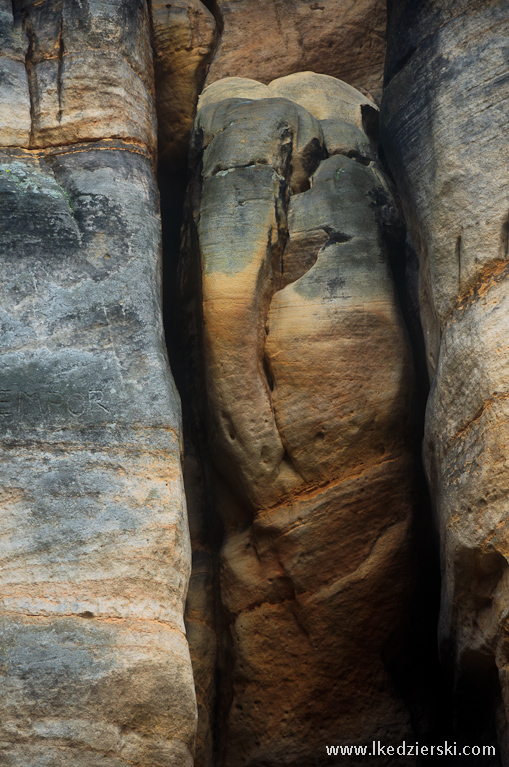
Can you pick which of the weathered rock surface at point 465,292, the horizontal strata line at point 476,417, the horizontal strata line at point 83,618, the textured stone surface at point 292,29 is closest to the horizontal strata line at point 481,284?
the weathered rock surface at point 465,292

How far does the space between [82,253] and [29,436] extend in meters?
1.62

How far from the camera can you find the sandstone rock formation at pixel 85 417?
5.82m

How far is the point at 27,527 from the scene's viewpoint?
20.5 feet

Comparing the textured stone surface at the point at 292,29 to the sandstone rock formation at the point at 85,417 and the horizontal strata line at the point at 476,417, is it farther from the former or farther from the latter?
Result: the horizontal strata line at the point at 476,417

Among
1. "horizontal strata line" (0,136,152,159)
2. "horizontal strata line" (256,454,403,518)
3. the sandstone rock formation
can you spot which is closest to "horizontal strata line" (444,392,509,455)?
"horizontal strata line" (256,454,403,518)

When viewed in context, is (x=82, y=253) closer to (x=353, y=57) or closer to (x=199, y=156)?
(x=199, y=156)

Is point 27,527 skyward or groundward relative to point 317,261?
groundward

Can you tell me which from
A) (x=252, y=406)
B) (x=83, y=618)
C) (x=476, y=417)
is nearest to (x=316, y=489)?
(x=252, y=406)

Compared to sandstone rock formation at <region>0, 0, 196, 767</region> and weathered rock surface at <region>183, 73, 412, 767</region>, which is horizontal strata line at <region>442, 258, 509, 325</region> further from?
sandstone rock formation at <region>0, 0, 196, 767</region>

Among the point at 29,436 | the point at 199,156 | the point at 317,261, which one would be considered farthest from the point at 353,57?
the point at 29,436

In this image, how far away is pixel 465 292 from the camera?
271 inches

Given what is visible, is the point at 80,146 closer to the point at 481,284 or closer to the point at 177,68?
the point at 177,68

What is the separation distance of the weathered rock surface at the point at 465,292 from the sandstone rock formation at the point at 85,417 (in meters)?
1.96

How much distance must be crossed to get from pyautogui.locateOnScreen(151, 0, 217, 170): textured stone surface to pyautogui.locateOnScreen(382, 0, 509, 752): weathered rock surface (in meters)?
2.29
